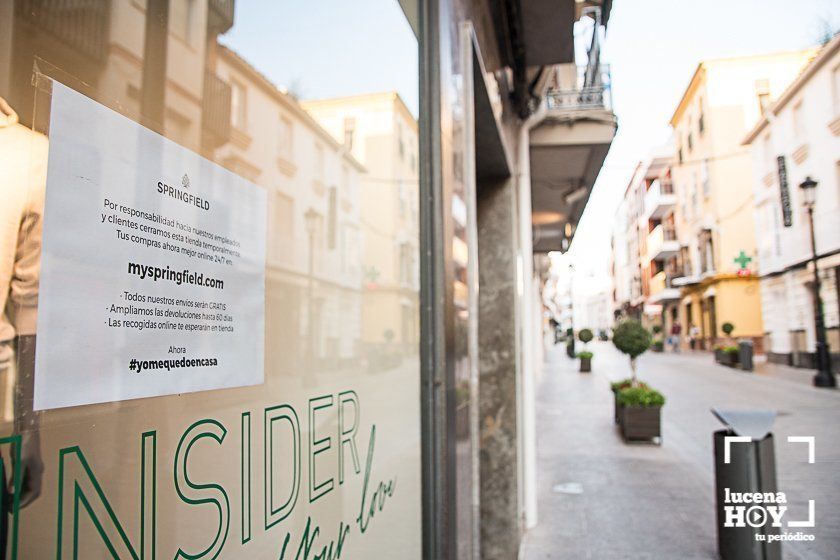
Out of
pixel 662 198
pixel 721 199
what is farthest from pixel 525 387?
pixel 662 198

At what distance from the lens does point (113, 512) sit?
65 centimetres

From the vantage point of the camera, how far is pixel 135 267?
71 cm

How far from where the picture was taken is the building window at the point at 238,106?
0.92 metres

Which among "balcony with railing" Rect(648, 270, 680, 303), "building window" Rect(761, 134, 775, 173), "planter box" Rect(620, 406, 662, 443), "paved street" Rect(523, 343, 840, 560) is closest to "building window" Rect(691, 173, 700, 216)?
"balcony with railing" Rect(648, 270, 680, 303)

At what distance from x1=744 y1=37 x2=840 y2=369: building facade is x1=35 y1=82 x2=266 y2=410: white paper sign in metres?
13.7

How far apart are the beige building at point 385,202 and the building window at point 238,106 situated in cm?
28

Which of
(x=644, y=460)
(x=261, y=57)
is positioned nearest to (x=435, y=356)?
(x=261, y=57)

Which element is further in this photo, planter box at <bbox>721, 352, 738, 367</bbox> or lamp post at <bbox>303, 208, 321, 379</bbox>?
planter box at <bbox>721, 352, 738, 367</bbox>

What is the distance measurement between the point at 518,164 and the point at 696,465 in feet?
14.3

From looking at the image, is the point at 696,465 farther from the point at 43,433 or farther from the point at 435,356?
the point at 43,433

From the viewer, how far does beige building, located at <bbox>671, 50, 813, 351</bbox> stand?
98.2 feet

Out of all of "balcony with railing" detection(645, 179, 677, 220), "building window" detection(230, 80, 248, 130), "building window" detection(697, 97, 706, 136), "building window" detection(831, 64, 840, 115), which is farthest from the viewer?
"balcony with railing" detection(645, 179, 677, 220)

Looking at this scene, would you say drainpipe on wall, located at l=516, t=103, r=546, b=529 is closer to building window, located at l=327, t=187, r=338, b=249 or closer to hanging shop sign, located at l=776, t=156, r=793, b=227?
building window, located at l=327, t=187, r=338, b=249

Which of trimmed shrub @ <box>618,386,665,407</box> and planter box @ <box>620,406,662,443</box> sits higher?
trimmed shrub @ <box>618,386,665,407</box>
